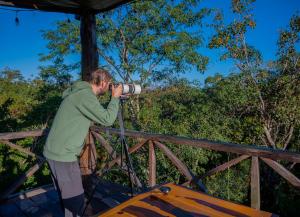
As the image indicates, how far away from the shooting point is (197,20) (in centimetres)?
813

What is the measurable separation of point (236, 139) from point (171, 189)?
6718 mm

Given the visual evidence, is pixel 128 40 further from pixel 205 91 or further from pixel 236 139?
pixel 236 139

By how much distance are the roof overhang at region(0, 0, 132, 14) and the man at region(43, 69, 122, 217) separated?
117 centimetres

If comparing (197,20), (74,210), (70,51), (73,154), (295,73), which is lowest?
(74,210)

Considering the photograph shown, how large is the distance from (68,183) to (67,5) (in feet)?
6.15

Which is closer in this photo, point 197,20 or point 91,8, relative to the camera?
point 91,8

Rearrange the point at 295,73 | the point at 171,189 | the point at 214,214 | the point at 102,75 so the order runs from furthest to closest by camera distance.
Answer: the point at 295,73 < the point at 102,75 < the point at 171,189 < the point at 214,214

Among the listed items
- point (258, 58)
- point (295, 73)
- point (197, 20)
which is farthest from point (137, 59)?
point (295, 73)

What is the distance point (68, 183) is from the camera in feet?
5.60

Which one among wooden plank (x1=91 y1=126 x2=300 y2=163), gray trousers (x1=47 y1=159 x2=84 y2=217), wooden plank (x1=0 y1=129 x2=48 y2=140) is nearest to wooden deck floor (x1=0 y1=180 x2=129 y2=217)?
wooden plank (x1=0 y1=129 x2=48 y2=140)

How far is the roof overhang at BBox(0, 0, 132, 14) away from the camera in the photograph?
7.97ft

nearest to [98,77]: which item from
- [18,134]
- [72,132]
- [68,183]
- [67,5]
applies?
[72,132]

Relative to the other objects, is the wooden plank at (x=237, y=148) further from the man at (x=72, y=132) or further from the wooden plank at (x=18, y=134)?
the wooden plank at (x=18, y=134)

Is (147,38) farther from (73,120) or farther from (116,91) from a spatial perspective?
(73,120)
